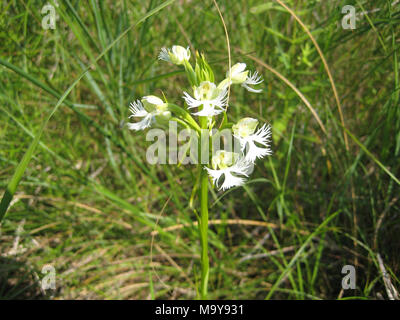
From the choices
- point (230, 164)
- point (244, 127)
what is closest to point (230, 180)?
point (230, 164)

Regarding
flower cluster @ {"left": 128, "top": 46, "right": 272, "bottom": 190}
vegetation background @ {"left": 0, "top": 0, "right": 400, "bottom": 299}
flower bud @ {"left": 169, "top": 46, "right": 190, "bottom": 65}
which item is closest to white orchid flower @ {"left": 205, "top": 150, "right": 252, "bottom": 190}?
flower cluster @ {"left": 128, "top": 46, "right": 272, "bottom": 190}

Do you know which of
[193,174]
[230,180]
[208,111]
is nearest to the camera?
[208,111]

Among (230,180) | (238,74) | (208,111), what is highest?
(238,74)

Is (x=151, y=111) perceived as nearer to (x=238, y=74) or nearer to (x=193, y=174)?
(x=238, y=74)

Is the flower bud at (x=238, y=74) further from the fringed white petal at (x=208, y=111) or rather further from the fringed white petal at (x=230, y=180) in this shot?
the fringed white petal at (x=230, y=180)

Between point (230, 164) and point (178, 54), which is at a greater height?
point (178, 54)

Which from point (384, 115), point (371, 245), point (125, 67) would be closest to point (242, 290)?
point (371, 245)

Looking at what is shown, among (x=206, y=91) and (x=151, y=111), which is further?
(x=151, y=111)

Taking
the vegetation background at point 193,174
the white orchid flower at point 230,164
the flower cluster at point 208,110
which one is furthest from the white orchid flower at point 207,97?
the vegetation background at point 193,174
